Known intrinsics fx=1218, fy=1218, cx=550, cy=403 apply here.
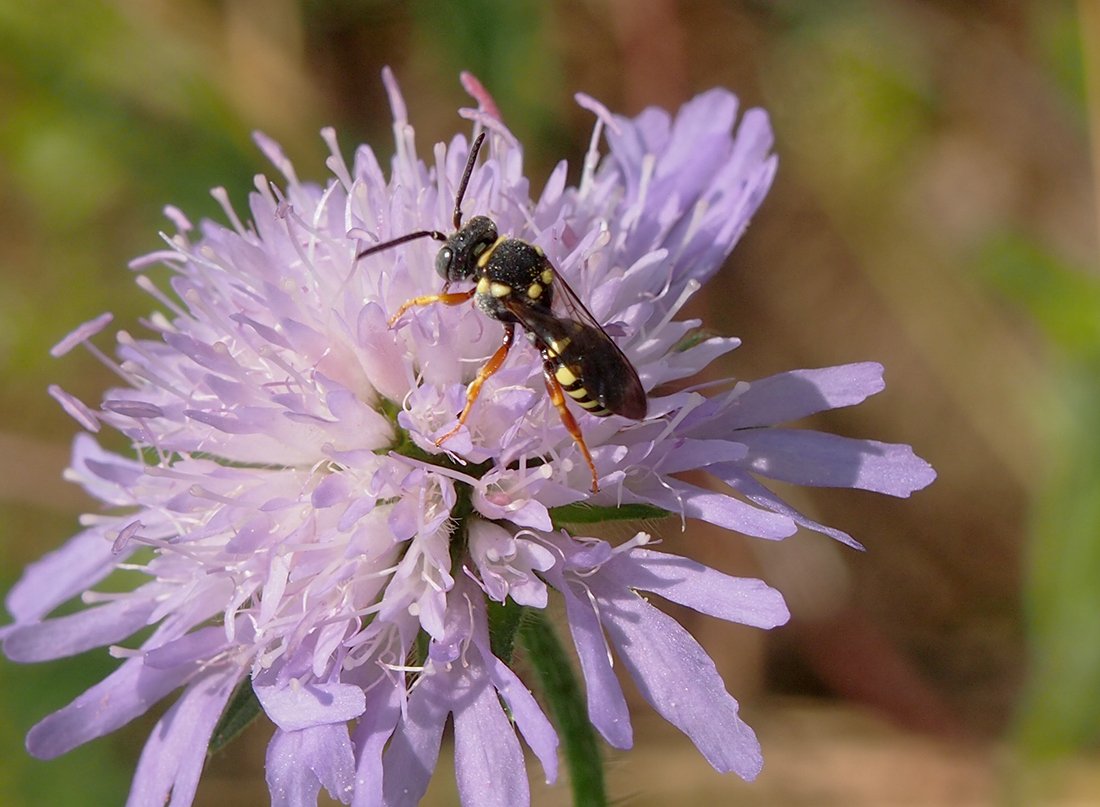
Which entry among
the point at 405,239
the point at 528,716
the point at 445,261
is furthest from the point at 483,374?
the point at 528,716

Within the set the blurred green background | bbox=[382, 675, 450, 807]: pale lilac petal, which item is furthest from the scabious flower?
the blurred green background

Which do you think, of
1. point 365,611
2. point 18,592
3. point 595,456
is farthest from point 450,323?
point 18,592

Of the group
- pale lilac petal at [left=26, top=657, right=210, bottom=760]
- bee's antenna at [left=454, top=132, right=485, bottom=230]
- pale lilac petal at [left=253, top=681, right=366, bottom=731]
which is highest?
bee's antenna at [left=454, top=132, right=485, bottom=230]

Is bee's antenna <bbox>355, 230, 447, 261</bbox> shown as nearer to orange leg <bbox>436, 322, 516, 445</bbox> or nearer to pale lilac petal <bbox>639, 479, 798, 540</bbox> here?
orange leg <bbox>436, 322, 516, 445</bbox>

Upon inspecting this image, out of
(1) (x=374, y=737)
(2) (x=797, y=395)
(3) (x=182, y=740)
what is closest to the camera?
(1) (x=374, y=737)

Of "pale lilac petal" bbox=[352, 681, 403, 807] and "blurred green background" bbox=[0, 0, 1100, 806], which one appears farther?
"blurred green background" bbox=[0, 0, 1100, 806]

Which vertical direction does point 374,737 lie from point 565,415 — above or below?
below

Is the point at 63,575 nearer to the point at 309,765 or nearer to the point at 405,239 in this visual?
the point at 309,765
